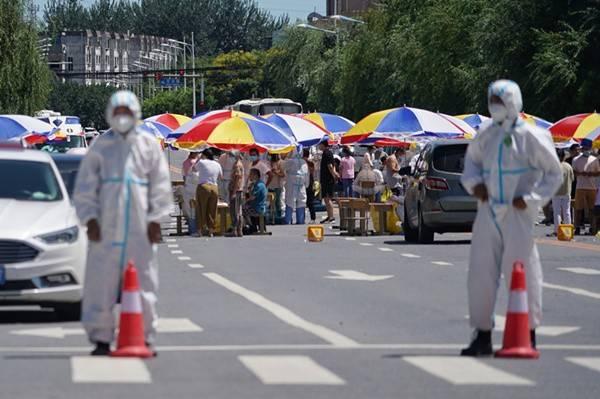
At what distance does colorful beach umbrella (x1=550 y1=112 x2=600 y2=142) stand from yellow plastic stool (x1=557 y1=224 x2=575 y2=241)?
19.1 feet

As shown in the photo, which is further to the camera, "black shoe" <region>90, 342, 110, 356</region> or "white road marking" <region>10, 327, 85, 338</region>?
"white road marking" <region>10, 327, 85, 338</region>

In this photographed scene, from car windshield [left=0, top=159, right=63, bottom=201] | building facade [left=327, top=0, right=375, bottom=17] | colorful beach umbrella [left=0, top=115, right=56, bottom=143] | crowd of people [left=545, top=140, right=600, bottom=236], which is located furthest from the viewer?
building facade [left=327, top=0, right=375, bottom=17]

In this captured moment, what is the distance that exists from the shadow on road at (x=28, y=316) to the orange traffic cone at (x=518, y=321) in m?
4.93

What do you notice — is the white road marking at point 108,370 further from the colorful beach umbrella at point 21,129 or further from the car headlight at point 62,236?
the colorful beach umbrella at point 21,129

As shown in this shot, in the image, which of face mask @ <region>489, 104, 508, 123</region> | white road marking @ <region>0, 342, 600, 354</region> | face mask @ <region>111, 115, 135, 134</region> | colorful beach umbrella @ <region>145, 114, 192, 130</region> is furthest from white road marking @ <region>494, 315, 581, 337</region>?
colorful beach umbrella @ <region>145, 114, 192, 130</region>

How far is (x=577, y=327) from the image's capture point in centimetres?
1507

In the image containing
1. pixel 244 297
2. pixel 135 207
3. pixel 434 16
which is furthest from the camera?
pixel 434 16

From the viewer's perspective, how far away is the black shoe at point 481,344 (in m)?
12.4

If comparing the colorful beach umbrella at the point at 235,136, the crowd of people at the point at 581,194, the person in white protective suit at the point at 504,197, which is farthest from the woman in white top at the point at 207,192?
the person in white protective suit at the point at 504,197

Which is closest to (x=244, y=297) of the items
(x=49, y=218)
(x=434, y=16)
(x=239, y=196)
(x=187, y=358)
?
(x=49, y=218)

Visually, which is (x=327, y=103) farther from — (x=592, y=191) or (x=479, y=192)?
(x=479, y=192)

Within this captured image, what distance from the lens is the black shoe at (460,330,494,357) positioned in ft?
40.6

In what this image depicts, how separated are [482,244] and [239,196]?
21.7m

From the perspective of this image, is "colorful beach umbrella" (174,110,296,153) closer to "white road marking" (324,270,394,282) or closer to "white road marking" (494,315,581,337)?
"white road marking" (324,270,394,282)
